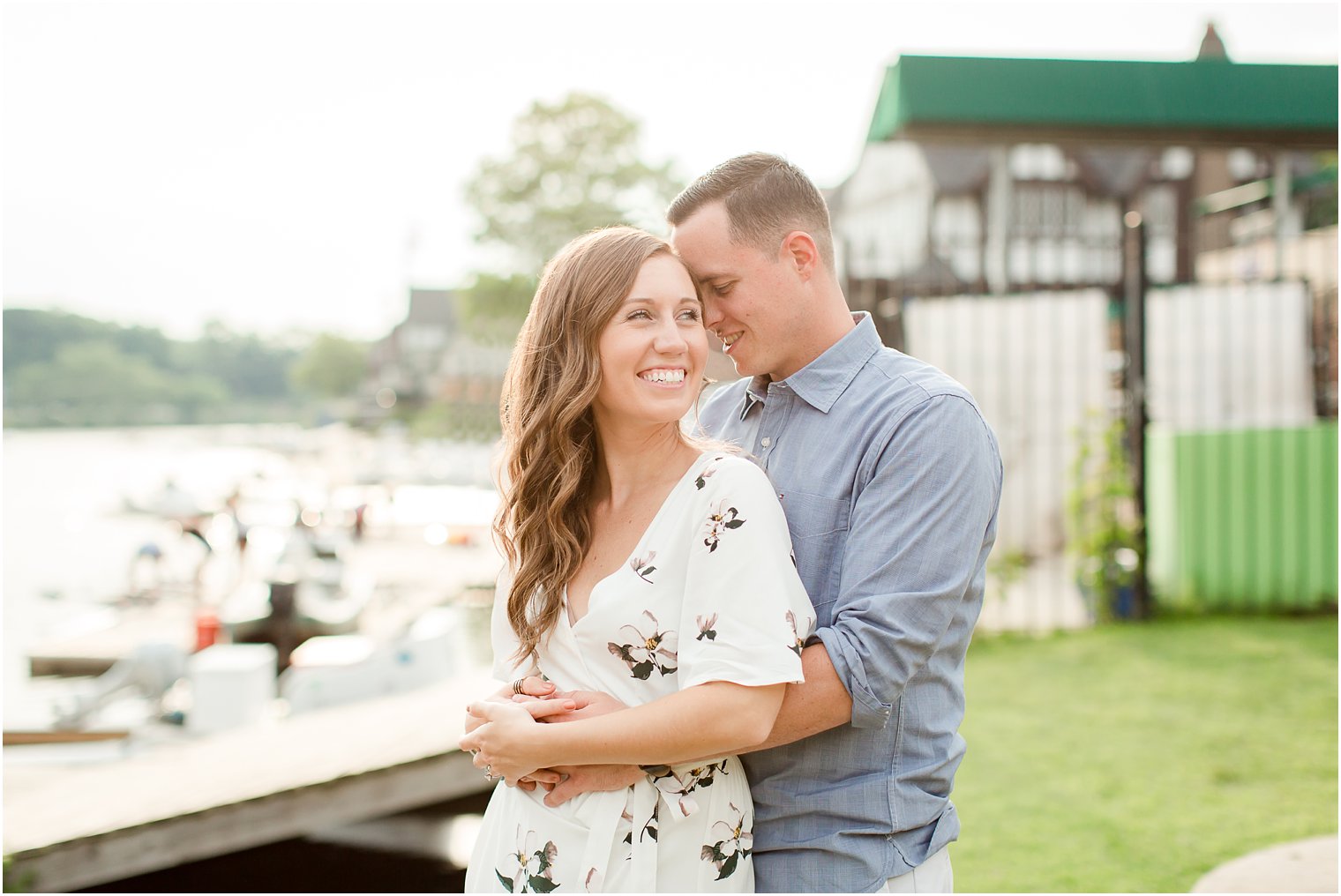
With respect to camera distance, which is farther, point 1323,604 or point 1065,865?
point 1323,604

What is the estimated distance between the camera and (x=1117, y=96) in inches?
253

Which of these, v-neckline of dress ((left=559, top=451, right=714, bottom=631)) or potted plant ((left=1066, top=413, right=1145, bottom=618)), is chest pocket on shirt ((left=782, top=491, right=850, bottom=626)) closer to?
v-neckline of dress ((left=559, top=451, right=714, bottom=631))

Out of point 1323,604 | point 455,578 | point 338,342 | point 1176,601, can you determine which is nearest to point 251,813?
point 1176,601

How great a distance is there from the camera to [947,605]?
1650 mm

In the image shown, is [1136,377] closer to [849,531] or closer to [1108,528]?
[1108,528]

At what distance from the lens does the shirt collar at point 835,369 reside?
1.89 m

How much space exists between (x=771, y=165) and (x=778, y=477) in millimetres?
592

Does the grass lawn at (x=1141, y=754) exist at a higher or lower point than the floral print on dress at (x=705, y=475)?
lower

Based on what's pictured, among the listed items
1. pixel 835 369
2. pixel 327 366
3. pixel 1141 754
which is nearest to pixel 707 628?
pixel 835 369

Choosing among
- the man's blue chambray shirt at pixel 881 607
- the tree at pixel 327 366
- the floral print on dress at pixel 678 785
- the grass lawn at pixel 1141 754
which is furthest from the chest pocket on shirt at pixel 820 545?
the tree at pixel 327 366

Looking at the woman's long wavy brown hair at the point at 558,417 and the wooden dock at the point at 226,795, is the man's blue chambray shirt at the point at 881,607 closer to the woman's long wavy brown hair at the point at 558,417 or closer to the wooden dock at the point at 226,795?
the woman's long wavy brown hair at the point at 558,417

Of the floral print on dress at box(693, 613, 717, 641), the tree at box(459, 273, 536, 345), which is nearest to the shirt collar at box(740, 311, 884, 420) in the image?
the floral print on dress at box(693, 613, 717, 641)

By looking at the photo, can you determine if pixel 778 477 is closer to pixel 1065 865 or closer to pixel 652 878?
pixel 652 878

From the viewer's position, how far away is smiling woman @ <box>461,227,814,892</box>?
1557 millimetres
